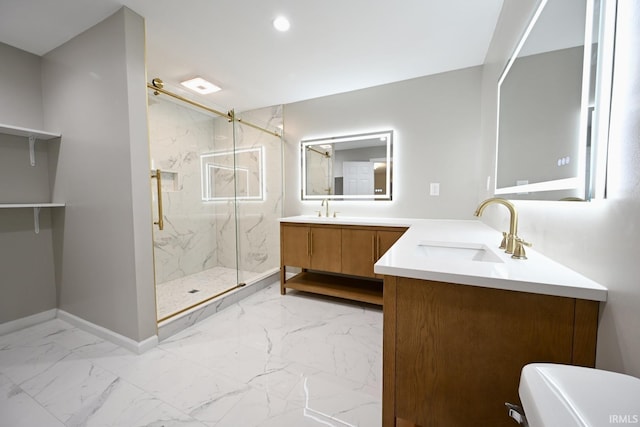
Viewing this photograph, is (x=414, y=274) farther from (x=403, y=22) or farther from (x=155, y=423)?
(x=403, y=22)

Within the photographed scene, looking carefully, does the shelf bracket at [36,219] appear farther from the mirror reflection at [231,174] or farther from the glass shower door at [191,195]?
the mirror reflection at [231,174]

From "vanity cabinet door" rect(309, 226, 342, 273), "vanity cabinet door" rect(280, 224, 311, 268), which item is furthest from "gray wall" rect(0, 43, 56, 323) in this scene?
"vanity cabinet door" rect(309, 226, 342, 273)

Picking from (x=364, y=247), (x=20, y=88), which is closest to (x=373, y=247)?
(x=364, y=247)

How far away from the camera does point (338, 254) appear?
2.48m

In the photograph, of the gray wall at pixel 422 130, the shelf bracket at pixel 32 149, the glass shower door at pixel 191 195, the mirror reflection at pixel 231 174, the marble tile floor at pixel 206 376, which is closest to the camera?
the marble tile floor at pixel 206 376

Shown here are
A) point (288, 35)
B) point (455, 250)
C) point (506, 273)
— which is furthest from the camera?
point (288, 35)

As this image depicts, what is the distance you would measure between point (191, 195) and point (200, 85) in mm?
1310

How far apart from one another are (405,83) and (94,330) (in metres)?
3.65

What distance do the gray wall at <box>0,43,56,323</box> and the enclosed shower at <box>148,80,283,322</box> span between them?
33.8 inches

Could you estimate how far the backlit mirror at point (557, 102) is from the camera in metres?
0.69

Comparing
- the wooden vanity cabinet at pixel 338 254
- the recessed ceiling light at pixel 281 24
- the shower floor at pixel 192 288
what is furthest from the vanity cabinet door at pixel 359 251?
the recessed ceiling light at pixel 281 24

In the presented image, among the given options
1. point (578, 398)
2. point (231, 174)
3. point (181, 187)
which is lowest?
point (578, 398)

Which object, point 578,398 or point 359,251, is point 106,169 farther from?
point 578,398

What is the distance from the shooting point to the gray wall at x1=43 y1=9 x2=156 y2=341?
5.35 ft
